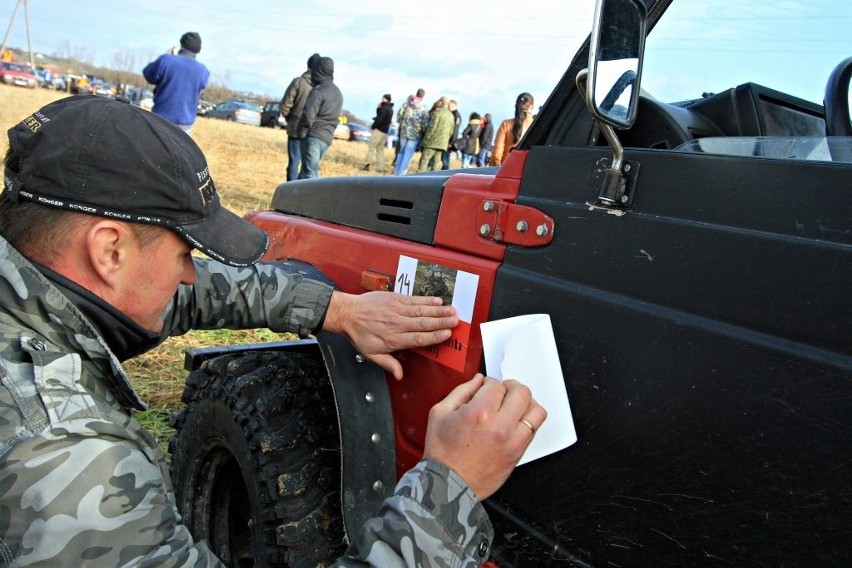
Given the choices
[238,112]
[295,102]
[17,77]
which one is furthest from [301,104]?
[17,77]

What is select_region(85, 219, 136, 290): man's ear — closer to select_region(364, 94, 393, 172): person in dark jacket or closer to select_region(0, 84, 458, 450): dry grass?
select_region(0, 84, 458, 450): dry grass

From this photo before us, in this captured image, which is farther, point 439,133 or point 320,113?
point 439,133

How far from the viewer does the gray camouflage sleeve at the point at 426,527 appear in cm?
124

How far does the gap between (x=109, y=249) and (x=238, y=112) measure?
40.4m

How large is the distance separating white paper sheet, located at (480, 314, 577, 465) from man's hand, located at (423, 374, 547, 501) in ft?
0.23

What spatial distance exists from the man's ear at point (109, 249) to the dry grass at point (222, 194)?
92.9 inches

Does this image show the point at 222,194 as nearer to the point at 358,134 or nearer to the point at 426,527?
the point at 426,527

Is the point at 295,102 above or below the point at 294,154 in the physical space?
above

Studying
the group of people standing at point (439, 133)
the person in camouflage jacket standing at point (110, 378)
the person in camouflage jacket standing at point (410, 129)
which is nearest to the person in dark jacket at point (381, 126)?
the group of people standing at point (439, 133)

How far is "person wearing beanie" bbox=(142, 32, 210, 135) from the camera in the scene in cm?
817

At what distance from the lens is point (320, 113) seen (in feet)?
28.6

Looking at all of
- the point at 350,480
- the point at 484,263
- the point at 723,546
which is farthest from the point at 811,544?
the point at 350,480

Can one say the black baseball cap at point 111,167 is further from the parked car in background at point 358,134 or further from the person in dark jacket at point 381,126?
the parked car in background at point 358,134

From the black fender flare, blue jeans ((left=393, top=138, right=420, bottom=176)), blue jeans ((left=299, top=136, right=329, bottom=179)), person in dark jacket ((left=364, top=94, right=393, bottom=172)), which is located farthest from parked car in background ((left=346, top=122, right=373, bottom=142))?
the black fender flare
